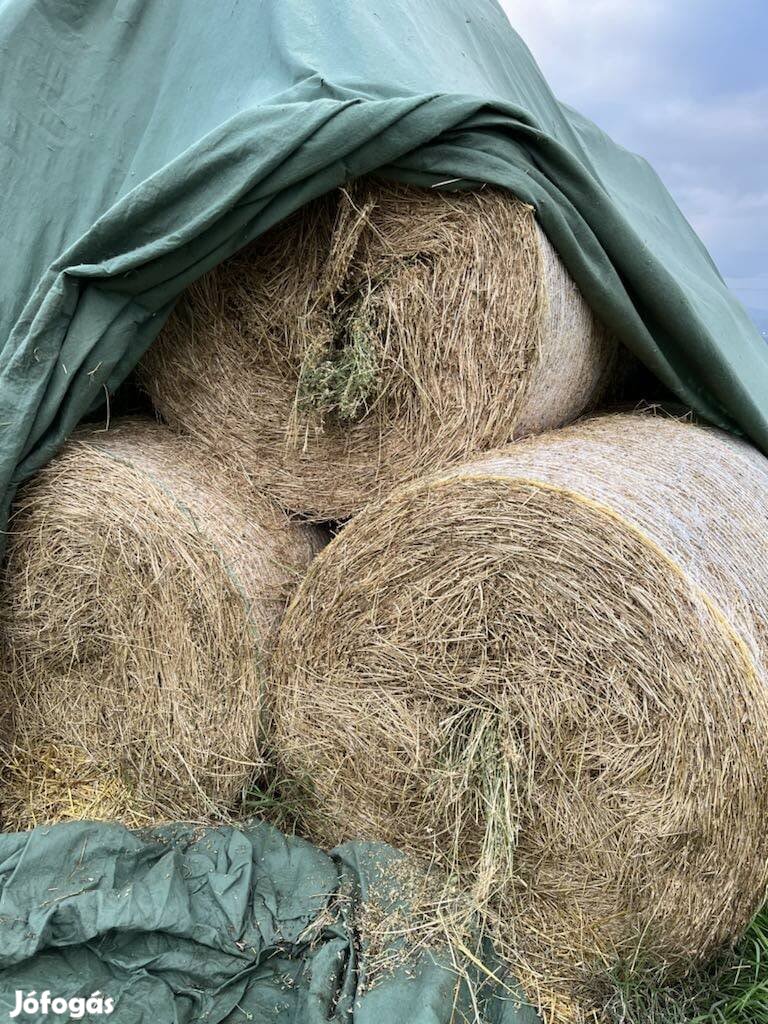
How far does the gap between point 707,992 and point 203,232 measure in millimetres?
1894

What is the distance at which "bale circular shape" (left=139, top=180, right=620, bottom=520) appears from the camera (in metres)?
1.95

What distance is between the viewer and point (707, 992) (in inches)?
68.3

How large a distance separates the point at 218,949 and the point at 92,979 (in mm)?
243

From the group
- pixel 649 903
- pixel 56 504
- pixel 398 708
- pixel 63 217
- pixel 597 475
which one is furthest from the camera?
pixel 63 217

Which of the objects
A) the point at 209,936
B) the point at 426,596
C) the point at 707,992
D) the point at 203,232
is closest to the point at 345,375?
the point at 203,232

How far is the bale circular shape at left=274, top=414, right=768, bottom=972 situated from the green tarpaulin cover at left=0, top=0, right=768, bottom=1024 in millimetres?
227

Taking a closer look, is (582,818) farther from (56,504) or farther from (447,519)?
(56,504)

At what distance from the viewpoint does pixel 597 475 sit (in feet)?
5.82

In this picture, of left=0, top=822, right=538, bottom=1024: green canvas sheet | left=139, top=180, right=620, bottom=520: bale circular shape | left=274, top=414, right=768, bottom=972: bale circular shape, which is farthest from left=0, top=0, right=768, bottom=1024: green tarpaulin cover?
left=274, top=414, right=768, bottom=972: bale circular shape

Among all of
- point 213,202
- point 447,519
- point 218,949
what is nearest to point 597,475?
point 447,519

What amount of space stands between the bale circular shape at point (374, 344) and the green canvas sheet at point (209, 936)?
0.86m

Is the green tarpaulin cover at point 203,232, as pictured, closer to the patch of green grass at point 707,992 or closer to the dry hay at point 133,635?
the dry hay at point 133,635

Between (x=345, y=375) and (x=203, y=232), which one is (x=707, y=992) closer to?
(x=345, y=375)

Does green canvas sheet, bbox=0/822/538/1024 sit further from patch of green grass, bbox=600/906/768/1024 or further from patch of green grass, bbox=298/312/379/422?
patch of green grass, bbox=298/312/379/422
